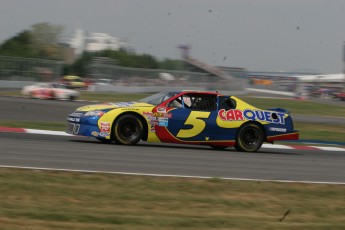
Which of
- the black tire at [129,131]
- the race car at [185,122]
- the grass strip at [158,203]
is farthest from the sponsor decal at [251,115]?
the grass strip at [158,203]

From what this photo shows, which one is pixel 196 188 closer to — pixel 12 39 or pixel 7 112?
pixel 7 112

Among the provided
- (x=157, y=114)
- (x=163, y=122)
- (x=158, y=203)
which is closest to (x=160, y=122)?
(x=163, y=122)

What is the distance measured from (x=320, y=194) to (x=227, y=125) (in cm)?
584

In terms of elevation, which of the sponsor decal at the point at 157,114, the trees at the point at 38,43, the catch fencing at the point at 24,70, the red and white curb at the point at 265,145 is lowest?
the red and white curb at the point at 265,145

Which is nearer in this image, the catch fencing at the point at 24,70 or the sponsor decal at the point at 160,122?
the sponsor decal at the point at 160,122

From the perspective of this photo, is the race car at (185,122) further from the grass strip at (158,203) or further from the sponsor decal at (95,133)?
the grass strip at (158,203)

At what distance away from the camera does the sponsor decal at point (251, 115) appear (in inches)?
573

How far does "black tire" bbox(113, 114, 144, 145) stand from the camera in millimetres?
13518

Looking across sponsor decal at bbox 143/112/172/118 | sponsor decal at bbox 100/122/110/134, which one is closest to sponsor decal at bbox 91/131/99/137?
sponsor decal at bbox 100/122/110/134

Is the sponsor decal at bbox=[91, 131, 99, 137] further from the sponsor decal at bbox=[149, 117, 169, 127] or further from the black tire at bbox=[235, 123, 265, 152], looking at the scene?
the black tire at bbox=[235, 123, 265, 152]

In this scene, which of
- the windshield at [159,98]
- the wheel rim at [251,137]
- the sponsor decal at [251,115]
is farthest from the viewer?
the wheel rim at [251,137]

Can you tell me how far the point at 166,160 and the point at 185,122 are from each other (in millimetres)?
2593

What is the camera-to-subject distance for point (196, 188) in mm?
8422

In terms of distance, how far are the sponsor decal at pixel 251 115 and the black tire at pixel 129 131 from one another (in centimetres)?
193
